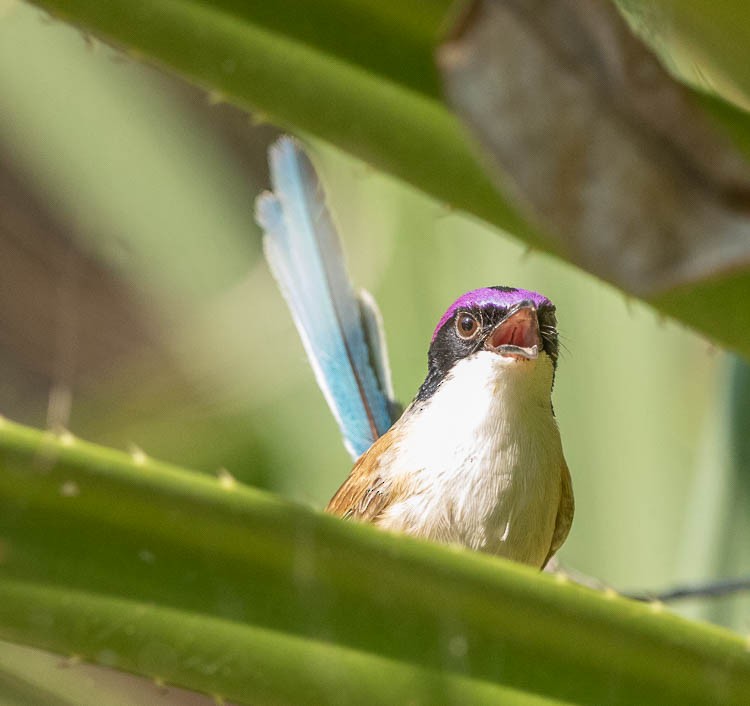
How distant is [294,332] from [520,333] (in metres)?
1.05

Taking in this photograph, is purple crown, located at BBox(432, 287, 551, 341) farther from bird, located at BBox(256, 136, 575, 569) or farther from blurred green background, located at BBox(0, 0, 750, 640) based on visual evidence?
blurred green background, located at BBox(0, 0, 750, 640)

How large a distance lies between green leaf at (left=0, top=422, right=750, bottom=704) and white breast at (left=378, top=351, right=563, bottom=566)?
972 mm

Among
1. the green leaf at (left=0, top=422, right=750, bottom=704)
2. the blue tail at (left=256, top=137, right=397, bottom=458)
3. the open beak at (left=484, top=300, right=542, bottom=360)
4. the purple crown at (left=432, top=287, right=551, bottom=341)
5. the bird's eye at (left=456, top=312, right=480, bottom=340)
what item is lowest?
the green leaf at (left=0, top=422, right=750, bottom=704)

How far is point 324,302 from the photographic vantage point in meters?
2.38

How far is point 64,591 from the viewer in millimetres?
830

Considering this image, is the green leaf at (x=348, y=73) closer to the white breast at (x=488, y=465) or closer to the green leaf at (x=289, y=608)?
the green leaf at (x=289, y=608)

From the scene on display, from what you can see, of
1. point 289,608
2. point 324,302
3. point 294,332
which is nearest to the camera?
point 289,608

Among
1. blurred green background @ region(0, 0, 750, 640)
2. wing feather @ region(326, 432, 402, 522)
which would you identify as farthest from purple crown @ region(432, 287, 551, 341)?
wing feather @ region(326, 432, 402, 522)

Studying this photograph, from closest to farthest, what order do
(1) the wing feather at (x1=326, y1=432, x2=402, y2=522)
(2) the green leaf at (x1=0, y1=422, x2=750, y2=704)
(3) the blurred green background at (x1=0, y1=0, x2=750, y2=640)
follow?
(2) the green leaf at (x1=0, y1=422, x2=750, y2=704) < (1) the wing feather at (x1=326, y1=432, x2=402, y2=522) < (3) the blurred green background at (x1=0, y1=0, x2=750, y2=640)

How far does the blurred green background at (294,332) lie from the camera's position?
213 centimetres

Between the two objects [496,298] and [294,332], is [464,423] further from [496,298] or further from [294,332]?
[294,332]

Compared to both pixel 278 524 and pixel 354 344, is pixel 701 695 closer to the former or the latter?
pixel 278 524

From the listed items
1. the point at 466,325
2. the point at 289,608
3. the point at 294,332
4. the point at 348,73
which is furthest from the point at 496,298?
the point at 289,608

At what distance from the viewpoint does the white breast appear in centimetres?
188
